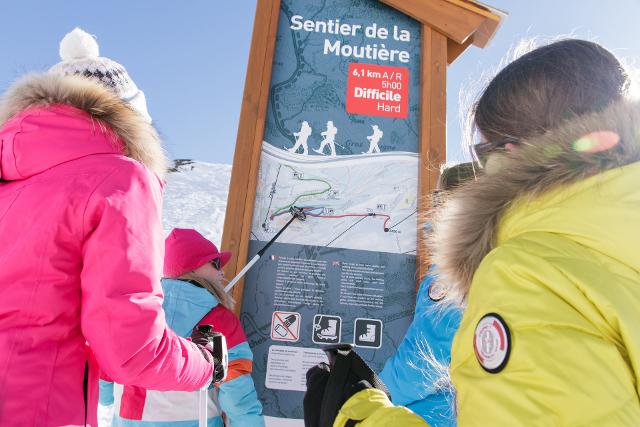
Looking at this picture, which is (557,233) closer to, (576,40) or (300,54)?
(576,40)

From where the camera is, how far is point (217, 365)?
1.86m

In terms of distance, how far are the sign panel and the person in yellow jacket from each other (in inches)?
79.8

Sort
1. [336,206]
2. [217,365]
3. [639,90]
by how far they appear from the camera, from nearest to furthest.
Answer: [639,90]
[217,365]
[336,206]

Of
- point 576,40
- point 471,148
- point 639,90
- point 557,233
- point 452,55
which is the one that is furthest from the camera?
point 452,55

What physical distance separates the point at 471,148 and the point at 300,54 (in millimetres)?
2481

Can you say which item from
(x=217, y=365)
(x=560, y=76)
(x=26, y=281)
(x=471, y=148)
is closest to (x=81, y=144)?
(x=26, y=281)

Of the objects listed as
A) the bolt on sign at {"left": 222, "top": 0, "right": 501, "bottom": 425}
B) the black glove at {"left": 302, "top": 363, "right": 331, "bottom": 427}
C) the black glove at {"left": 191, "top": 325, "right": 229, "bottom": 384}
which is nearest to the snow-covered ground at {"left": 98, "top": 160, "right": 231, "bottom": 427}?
the bolt on sign at {"left": 222, "top": 0, "right": 501, "bottom": 425}

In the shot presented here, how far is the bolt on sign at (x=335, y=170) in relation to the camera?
3090 millimetres

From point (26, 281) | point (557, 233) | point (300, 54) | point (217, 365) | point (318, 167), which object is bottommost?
point (217, 365)

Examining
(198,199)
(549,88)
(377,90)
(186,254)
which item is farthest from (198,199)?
(549,88)

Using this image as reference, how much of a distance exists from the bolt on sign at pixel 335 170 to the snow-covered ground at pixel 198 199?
9656 millimetres

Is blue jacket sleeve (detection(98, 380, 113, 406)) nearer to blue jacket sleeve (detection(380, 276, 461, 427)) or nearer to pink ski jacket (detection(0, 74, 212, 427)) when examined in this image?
pink ski jacket (detection(0, 74, 212, 427))

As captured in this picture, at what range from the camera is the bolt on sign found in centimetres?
309

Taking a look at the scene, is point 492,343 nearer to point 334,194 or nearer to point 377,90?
point 334,194
